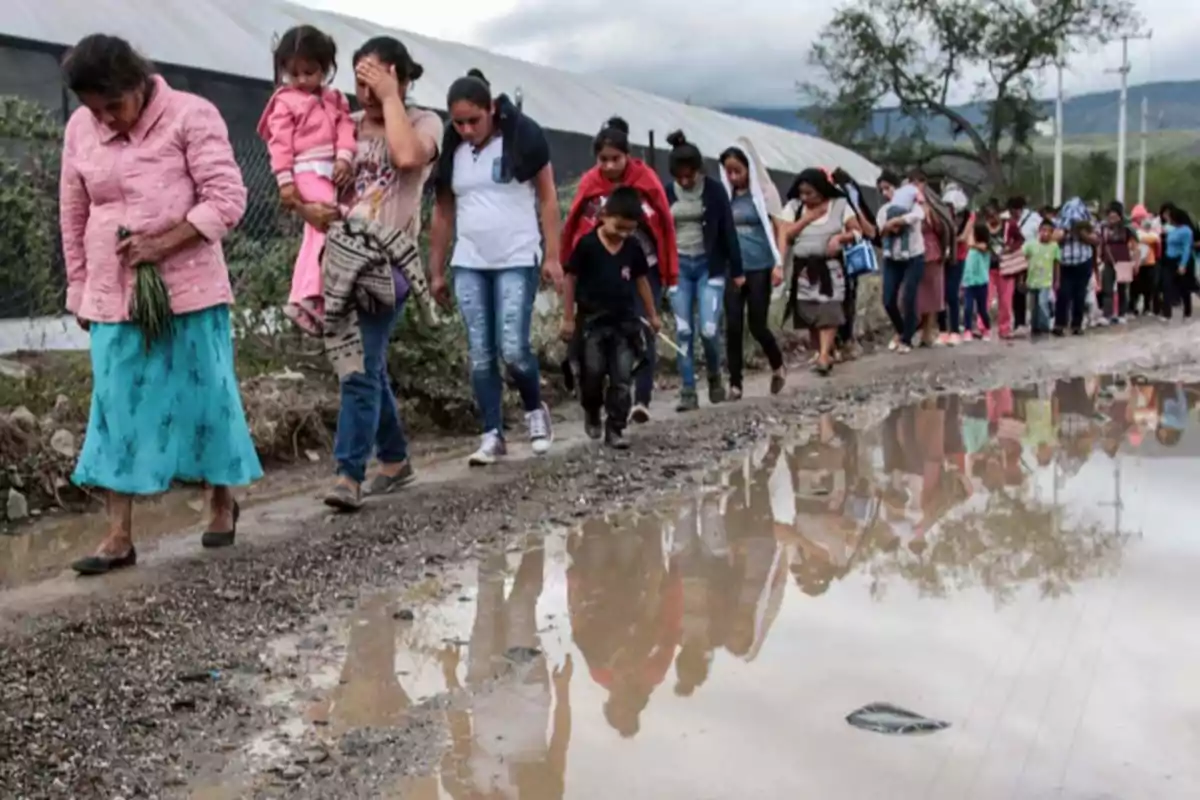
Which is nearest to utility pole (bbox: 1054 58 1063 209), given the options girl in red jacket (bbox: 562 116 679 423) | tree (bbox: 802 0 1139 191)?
tree (bbox: 802 0 1139 191)

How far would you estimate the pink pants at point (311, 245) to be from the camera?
5625 millimetres

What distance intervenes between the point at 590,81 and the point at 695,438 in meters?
17.1

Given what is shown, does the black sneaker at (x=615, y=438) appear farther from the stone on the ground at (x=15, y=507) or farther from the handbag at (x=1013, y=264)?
the handbag at (x=1013, y=264)

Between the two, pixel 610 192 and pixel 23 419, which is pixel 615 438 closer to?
pixel 610 192

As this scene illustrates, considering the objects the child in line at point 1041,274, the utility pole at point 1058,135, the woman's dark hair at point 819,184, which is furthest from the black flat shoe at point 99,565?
the utility pole at point 1058,135

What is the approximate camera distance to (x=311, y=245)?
5.77 metres

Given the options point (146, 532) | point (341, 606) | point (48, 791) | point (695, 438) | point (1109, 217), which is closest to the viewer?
point (48, 791)

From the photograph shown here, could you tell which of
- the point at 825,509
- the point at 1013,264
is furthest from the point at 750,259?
the point at 1013,264

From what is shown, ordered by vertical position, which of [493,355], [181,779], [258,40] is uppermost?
[258,40]

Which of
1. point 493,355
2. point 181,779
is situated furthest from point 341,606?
point 493,355

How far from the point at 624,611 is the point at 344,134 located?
2335 mm

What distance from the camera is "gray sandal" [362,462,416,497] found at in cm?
606

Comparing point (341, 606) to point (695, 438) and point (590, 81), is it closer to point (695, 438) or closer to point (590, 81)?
point (695, 438)

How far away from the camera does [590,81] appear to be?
2375 centimetres
